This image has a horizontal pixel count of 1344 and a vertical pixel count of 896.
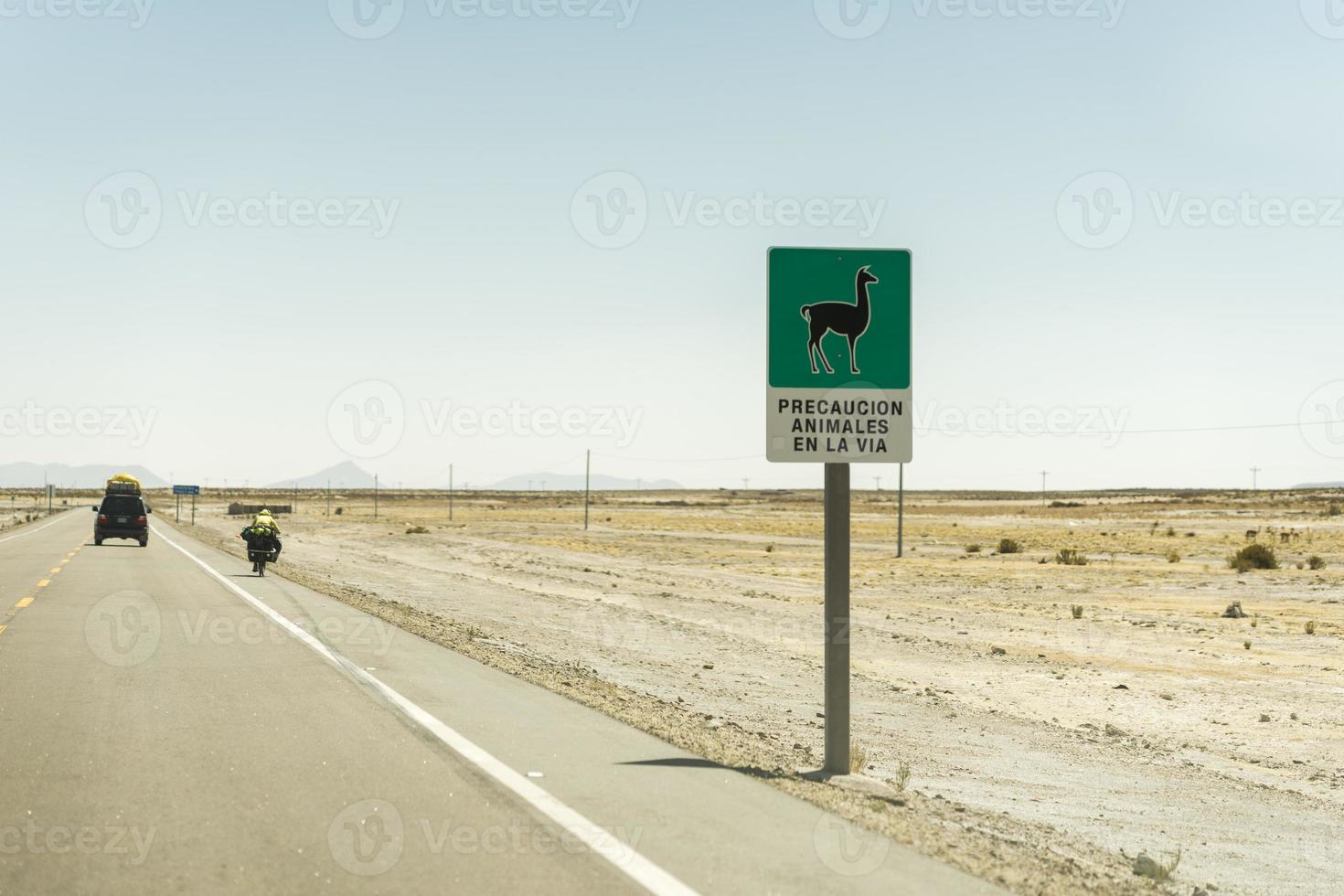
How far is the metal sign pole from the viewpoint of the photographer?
818cm

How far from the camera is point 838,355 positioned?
8.51 meters

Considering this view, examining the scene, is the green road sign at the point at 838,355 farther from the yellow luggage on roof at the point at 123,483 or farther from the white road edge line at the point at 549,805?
the yellow luggage on roof at the point at 123,483

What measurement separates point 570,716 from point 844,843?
4.28 m

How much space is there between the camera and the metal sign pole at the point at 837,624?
818 centimetres

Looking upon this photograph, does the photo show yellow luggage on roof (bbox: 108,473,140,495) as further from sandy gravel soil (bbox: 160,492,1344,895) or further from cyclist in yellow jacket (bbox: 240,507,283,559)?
cyclist in yellow jacket (bbox: 240,507,283,559)

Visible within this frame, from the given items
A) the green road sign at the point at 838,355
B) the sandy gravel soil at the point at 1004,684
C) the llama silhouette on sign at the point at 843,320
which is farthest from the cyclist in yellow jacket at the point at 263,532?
the llama silhouette on sign at the point at 843,320

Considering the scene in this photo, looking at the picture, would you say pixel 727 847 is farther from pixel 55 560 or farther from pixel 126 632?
pixel 55 560

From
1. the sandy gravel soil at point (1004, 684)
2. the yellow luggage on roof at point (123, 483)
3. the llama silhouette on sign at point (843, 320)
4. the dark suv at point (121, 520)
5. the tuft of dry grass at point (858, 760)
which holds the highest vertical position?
the llama silhouette on sign at point (843, 320)

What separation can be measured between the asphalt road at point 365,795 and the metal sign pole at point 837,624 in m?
0.96

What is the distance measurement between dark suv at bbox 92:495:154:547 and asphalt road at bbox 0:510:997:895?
3208 cm

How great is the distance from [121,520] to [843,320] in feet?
133

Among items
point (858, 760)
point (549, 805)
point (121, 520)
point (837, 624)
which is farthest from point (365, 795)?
point (121, 520)

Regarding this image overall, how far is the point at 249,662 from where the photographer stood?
41.5 ft

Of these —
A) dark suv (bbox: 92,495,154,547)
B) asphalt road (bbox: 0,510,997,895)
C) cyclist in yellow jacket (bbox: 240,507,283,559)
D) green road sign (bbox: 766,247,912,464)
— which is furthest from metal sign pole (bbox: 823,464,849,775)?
dark suv (bbox: 92,495,154,547)
